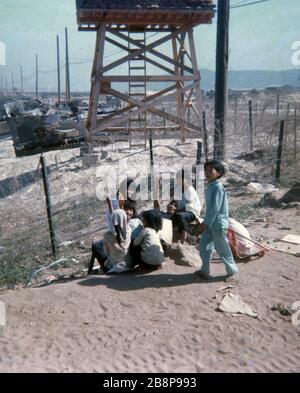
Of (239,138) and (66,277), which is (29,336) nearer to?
(66,277)

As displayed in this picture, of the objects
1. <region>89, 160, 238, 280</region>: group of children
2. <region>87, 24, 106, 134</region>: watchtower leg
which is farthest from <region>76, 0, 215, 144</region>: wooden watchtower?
<region>89, 160, 238, 280</region>: group of children

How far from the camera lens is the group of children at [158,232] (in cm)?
478

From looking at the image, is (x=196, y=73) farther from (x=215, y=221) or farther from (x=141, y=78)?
(x=215, y=221)

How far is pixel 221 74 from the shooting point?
1041 cm

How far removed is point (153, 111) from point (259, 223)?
5.94m

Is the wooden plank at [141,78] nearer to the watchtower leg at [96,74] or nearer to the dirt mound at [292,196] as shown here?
the watchtower leg at [96,74]

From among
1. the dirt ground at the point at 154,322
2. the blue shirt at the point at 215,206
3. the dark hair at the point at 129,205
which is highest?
the blue shirt at the point at 215,206

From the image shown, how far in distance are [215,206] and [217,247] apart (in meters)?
0.48

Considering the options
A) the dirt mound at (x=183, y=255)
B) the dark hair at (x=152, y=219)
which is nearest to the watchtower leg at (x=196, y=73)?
the dirt mound at (x=183, y=255)

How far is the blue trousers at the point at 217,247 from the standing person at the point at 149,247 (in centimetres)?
62

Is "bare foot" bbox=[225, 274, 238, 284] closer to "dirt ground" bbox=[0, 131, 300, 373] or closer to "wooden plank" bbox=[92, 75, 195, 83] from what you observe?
"dirt ground" bbox=[0, 131, 300, 373]

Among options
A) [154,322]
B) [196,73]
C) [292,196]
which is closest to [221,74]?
[196,73]

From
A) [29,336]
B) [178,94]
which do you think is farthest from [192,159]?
[29,336]

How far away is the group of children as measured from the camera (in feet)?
15.7
